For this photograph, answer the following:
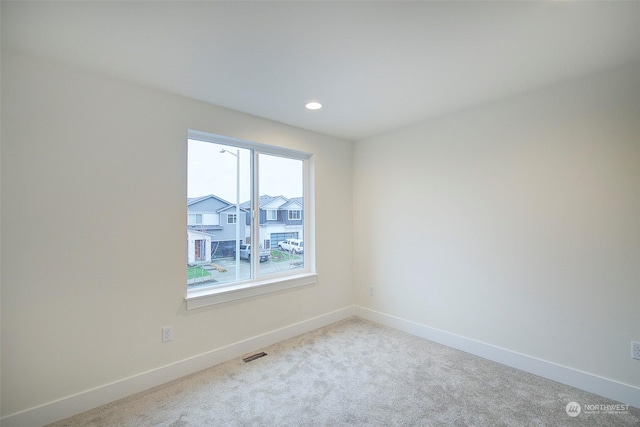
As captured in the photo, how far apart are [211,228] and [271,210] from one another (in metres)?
0.71

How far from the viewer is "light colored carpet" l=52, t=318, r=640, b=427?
1.84 meters

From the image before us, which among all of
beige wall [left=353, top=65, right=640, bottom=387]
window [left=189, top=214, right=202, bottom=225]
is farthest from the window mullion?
beige wall [left=353, top=65, right=640, bottom=387]

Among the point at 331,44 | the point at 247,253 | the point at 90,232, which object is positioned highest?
the point at 331,44

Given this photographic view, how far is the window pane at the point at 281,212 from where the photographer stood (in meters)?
3.16

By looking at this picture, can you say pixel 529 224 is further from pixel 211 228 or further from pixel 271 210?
pixel 211 228

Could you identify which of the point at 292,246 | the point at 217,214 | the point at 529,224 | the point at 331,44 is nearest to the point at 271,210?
the point at 292,246

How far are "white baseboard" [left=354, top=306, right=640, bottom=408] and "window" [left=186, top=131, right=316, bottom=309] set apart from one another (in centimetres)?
134

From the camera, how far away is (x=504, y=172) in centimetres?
259

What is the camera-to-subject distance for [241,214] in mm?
2994

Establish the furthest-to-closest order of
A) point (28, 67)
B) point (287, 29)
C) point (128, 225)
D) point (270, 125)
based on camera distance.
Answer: point (270, 125)
point (128, 225)
point (28, 67)
point (287, 29)

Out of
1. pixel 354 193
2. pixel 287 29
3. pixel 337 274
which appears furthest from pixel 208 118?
pixel 337 274

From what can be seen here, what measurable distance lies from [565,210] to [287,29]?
245 centimetres

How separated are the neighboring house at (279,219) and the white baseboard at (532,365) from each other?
1.60m

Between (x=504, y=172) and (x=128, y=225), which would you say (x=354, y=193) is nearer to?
(x=504, y=172)
